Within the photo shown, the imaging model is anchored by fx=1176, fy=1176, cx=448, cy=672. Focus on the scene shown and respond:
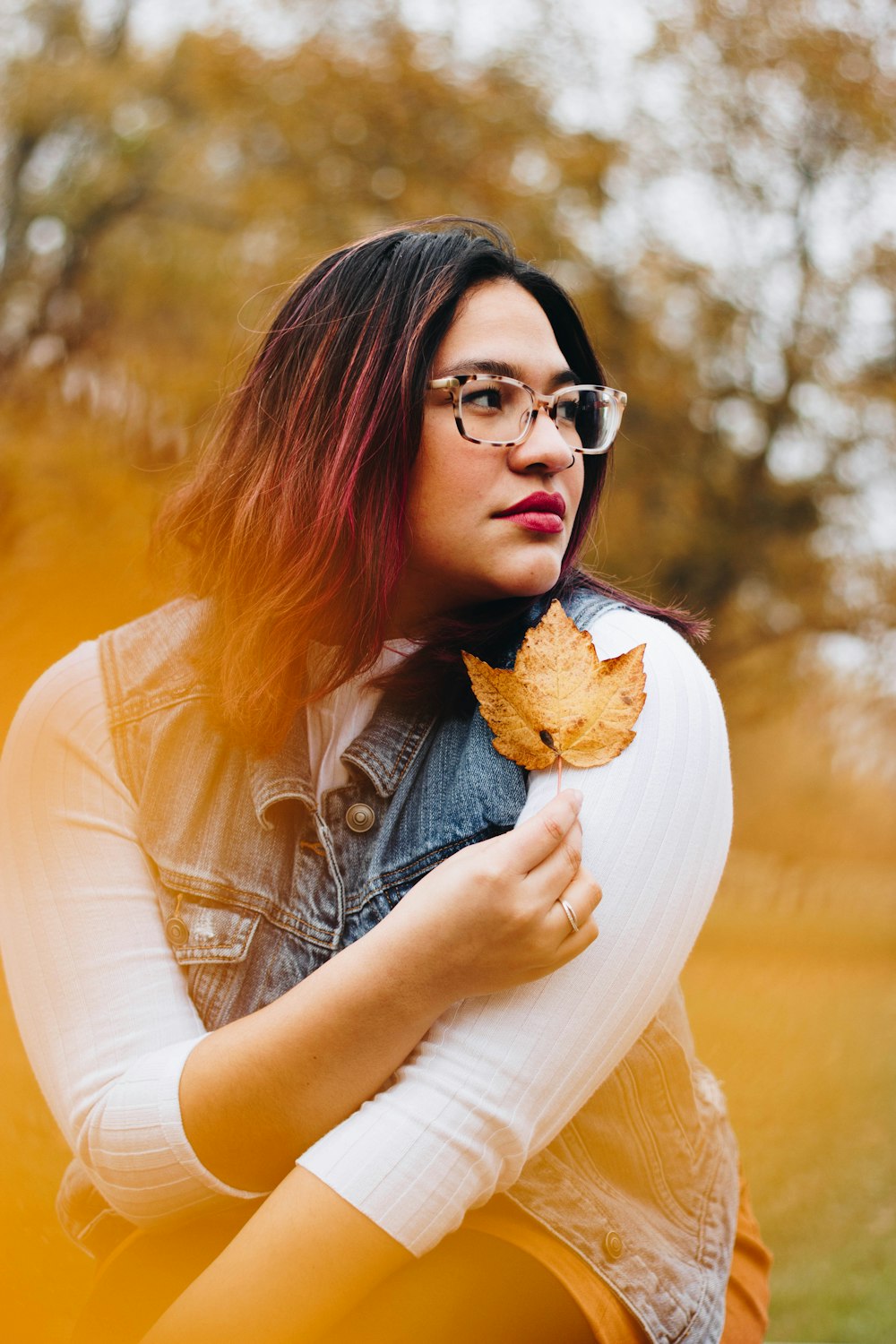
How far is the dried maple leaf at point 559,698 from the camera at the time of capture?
1.11m

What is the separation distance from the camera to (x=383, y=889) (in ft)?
3.98

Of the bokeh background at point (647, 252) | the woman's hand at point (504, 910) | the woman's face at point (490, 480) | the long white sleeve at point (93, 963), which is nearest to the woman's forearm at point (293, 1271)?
the long white sleeve at point (93, 963)

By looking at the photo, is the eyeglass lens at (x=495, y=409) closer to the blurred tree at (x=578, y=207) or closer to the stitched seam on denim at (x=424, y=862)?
the stitched seam on denim at (x=424, y=862)

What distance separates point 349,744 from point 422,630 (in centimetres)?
16

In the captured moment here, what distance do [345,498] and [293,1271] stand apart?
768 millimetres

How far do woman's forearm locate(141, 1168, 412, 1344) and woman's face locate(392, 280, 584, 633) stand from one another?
2.09ft

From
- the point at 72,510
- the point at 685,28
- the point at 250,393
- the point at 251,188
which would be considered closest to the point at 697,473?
the point at 685,28

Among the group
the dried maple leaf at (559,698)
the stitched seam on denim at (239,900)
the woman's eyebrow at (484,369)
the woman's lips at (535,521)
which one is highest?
the woman's eyebrow at (484,369)

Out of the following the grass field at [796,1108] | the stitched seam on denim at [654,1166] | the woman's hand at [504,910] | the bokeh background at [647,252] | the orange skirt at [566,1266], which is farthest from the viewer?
the bokeh background at [647,252]

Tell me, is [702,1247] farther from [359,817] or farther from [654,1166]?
[359,817]

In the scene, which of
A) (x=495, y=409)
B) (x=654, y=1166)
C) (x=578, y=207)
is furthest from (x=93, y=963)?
(x=578, y=207)

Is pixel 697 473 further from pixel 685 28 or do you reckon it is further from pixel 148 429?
pixel 148 429

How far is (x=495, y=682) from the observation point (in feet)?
3.87

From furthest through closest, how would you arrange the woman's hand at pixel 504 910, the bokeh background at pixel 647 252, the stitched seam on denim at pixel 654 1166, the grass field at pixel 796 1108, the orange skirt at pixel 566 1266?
the bokeh background at pixel 647 252 → the grass field at pixel 796 1108 → the stitched seam on denim at pixel 654 1166 → the orange skirt at pixel 566 1266 → the woman's hand at pixel 504 910
